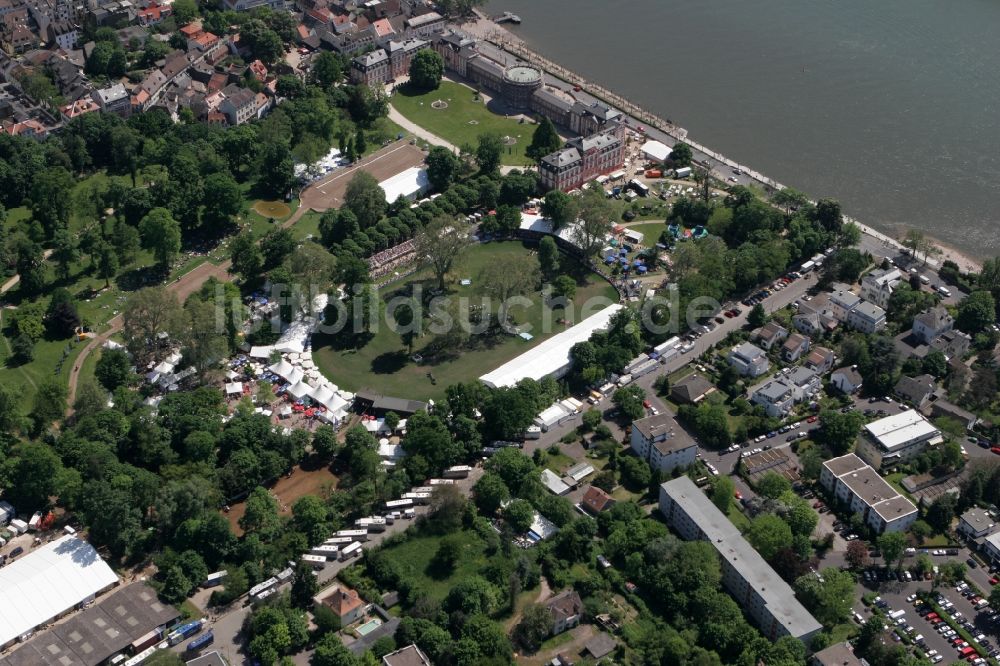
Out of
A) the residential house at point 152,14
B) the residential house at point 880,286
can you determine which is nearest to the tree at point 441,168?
the residential house at point 880,286

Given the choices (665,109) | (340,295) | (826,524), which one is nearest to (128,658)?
(340,295)

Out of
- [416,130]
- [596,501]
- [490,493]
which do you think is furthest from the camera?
[416,130]

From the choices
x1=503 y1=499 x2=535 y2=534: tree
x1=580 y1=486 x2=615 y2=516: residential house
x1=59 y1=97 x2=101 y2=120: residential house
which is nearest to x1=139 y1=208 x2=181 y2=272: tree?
x1=59 y1=97 x2=101 y2=120: residential house

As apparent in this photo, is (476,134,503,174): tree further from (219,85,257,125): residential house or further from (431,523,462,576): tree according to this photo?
(431,523,462,576): tree

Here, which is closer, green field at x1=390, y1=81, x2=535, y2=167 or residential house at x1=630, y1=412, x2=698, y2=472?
residential house at x1=630, y1=412, x2=698, y2=472

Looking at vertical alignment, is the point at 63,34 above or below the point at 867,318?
above

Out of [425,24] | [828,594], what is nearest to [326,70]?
[425,24]

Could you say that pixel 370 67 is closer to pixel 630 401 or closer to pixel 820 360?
pixel 630 401
